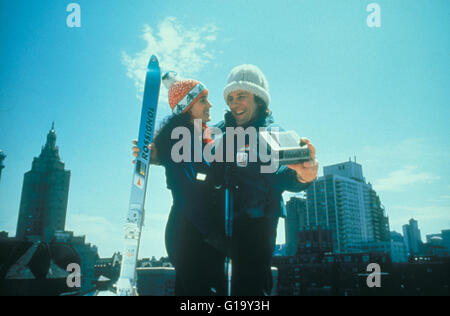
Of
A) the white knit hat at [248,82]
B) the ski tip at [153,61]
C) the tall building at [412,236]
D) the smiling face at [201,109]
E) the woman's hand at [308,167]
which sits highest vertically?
the tall building at [412,236]

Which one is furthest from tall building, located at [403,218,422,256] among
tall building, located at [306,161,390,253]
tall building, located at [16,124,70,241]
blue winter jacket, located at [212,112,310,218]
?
blue winter jacket, located at [212,112,310,218]

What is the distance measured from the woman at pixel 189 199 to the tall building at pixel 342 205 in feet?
123

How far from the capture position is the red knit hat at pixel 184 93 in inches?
122

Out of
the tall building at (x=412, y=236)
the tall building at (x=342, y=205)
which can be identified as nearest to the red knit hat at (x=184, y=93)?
the tall building at (x=342, y=205)

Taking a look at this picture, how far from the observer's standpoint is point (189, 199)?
2873 mm

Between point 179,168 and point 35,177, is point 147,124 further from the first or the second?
point 35,177

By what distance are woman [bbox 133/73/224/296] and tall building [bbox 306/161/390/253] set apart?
37350mm

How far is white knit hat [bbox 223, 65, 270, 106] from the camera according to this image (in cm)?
308

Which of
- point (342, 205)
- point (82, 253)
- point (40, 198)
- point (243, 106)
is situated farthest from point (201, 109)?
point (342, 205)

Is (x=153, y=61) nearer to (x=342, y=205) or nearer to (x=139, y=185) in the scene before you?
(x=139, y=185)

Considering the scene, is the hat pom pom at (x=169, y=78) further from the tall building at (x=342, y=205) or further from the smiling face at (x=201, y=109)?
the tall building at (x=342, y=205)

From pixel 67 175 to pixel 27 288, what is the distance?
119ft

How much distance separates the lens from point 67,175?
37031 millimetres
